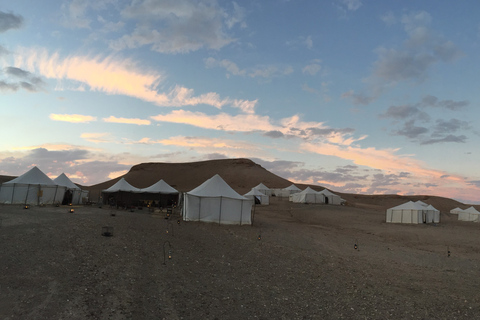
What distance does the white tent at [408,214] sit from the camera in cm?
3375

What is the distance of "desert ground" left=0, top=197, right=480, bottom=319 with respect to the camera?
7535 mm

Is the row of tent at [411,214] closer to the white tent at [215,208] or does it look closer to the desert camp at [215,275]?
the desert camp at [215,275]

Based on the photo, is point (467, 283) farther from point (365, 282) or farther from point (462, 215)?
point (462, 215)

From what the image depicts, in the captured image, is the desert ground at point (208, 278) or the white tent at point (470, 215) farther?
the white tent at point (470, 215)

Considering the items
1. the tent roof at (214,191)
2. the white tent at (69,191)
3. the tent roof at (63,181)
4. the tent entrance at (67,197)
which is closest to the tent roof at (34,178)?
the white tent at (69,191)

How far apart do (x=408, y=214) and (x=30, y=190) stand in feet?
120

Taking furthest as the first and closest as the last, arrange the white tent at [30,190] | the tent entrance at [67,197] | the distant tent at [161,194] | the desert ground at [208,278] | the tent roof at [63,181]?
1. the distant tent at [161,194]
2. the tent roof at [63,181]
3. the tent entrance at [67,197]
4. the white tent at [30,190]
5. the desert ground at [208,278]

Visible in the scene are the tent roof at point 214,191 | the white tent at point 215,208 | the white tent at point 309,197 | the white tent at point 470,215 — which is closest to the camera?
the white tent at point 215,208

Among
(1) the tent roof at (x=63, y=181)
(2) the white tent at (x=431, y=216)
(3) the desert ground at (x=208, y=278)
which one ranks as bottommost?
(3) the desert ground at (x=208, y=278)

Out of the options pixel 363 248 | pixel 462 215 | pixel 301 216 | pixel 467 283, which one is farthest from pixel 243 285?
pixel 462 215

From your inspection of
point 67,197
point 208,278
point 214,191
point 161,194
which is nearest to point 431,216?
point 214,191

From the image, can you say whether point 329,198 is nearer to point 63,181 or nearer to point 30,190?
point 63,181

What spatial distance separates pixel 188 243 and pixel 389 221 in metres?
27.6

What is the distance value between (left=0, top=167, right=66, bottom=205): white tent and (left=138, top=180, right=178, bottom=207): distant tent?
9.02 meters
